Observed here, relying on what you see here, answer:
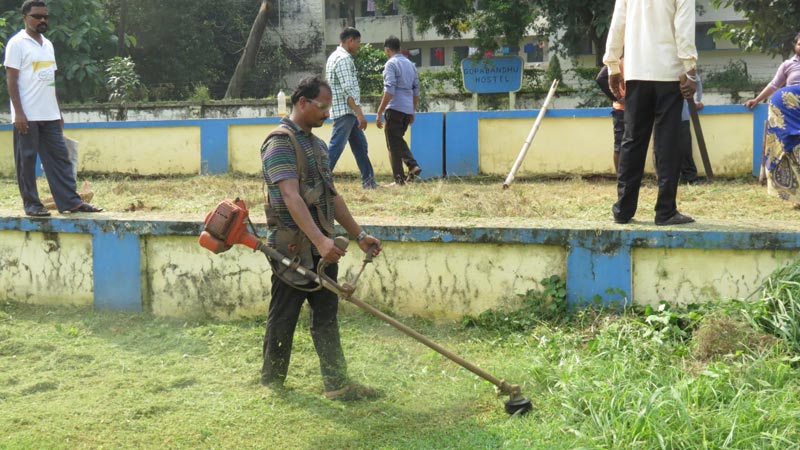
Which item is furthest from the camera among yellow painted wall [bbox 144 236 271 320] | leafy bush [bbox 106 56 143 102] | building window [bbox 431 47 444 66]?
building window [bbox 431 47 444 66]

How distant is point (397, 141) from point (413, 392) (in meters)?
5.44

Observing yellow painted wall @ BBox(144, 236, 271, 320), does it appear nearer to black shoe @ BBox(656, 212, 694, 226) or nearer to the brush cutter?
the brush cutter

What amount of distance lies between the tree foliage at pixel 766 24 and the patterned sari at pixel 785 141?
4.79 meters

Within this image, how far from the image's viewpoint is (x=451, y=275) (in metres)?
5.40

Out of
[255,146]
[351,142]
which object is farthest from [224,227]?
[255,146]

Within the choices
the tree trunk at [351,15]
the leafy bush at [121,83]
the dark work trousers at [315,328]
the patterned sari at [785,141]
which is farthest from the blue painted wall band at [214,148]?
the tree trunk at [351,15]

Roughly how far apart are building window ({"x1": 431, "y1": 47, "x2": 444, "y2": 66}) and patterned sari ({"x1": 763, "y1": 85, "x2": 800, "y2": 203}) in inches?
1105

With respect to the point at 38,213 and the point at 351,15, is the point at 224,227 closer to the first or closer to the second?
the point at 38,213

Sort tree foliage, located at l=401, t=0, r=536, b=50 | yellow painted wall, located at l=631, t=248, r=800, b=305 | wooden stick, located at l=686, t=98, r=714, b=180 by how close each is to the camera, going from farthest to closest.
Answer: tree foliage, located at l=401, t=0, r=536, b=50 → wooden stick, located at l=686, t=98, r=714, b=180 → yellow painted wall, located at l=631, t=248, r=800, b=305

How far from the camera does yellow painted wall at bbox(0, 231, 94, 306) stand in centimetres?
617

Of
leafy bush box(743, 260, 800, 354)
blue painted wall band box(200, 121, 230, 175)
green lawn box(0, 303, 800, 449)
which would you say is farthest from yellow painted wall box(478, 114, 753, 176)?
green lawn box(0, 303, 800, 449)

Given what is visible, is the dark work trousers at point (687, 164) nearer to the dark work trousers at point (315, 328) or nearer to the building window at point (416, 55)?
the dark work trousers at point (315, 328)

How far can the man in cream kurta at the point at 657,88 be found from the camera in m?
5.11

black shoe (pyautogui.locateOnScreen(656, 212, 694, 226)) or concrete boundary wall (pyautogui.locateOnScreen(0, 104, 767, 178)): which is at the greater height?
concrete boundary wall (pyautogui.locateOnScreen(0, 104, 767, 178))
